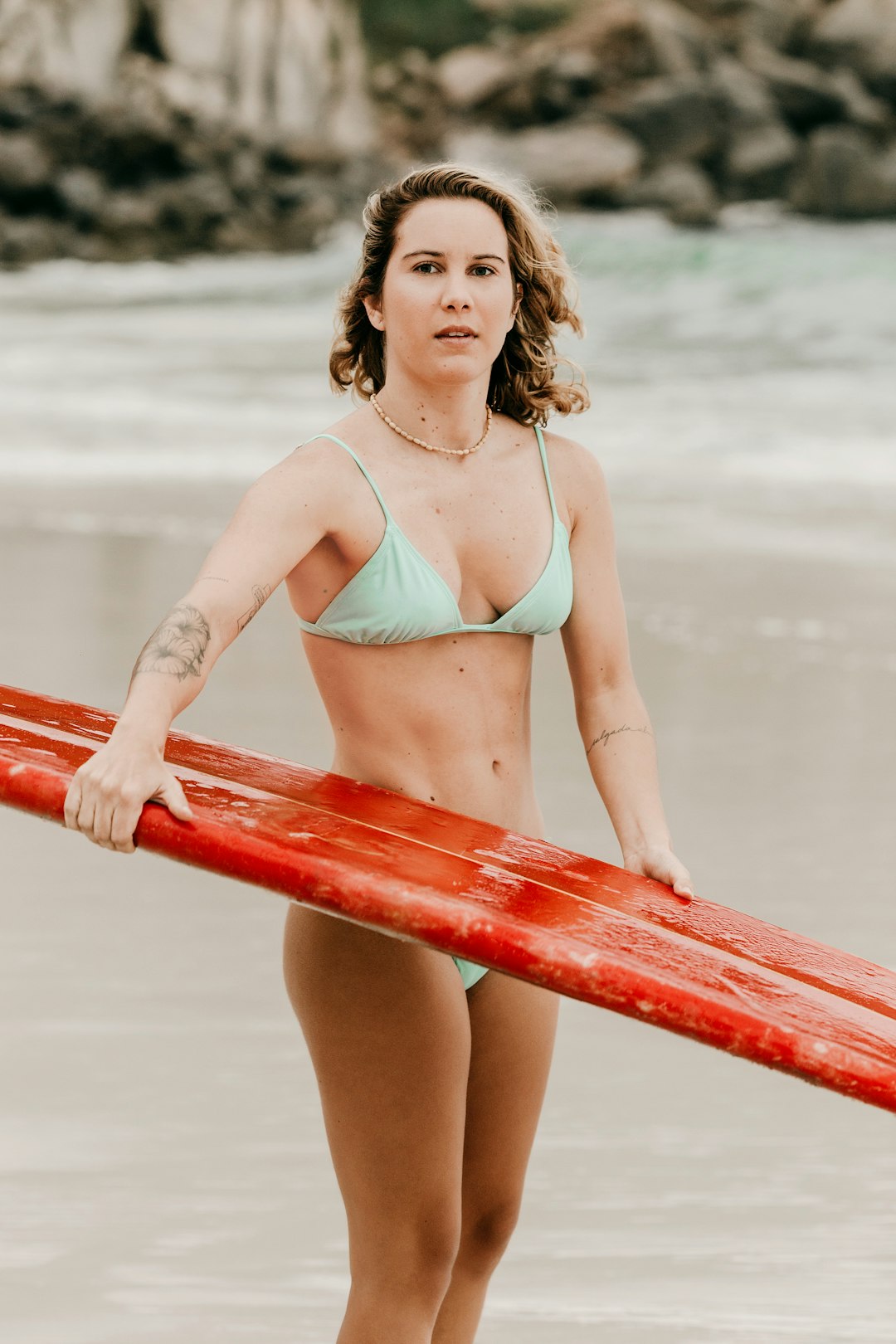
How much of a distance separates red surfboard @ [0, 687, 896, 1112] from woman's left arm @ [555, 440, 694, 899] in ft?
0.42

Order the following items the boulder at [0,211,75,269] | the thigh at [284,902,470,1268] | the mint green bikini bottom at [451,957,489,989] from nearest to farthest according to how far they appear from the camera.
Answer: the thigh at [284,902,470,1268] → the mint green bikini bottom at [451,957,489,989] → the boulder at [0,211,75,269]

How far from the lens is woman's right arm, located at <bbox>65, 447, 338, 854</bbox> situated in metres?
1.75

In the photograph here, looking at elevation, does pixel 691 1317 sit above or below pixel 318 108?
below

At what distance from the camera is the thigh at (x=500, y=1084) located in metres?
2.09

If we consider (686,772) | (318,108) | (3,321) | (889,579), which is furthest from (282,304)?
(686,772)

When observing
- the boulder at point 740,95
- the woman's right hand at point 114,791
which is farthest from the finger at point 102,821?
the boulder at point 740,95

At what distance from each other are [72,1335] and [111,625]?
4.18 m

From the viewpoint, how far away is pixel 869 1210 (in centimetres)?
297

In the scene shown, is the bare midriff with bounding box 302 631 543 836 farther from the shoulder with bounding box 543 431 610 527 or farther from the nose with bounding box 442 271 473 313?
the nose with bounding box 442 271 473 313

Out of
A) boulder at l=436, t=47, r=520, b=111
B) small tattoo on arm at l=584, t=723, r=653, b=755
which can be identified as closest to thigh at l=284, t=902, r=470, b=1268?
small tattoo on arm at l=584, t=723, r=653, b=755

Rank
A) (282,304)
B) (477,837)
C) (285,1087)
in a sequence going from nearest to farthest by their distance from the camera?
(477,837) < (285,1087) < (282,304)

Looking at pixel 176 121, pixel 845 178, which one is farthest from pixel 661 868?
pixel 176 121

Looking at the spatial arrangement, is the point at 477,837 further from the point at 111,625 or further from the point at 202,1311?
the point at 111,625

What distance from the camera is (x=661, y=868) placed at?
2113mm
